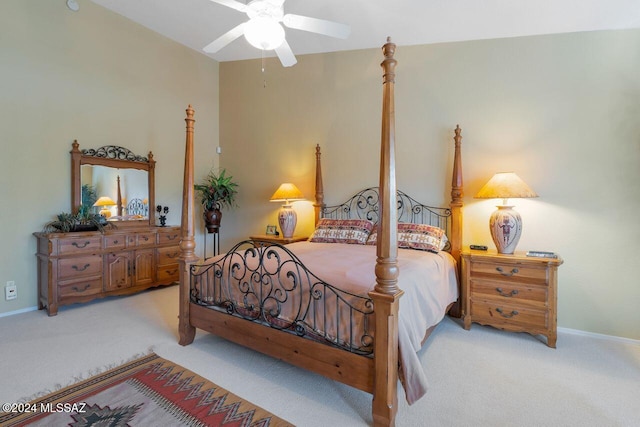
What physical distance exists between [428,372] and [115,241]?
3.79m

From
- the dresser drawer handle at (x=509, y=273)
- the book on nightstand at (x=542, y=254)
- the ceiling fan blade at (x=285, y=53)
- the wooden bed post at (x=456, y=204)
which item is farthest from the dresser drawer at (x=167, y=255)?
the book on nightstand at (x=542, y=254)

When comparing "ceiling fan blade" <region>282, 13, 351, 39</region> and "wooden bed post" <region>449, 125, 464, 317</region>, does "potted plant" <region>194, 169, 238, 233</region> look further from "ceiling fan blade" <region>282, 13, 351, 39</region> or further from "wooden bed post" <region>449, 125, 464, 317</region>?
"wooden bed post" <region>449, 125, 464, 317</region>

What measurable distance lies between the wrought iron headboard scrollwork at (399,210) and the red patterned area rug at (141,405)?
2.66 m

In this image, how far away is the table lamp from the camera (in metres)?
4.05

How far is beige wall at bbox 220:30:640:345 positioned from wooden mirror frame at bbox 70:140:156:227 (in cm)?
237

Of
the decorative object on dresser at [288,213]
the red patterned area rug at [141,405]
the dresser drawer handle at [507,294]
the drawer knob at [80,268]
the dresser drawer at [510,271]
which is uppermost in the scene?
the decorative object on dresser at [288,213]

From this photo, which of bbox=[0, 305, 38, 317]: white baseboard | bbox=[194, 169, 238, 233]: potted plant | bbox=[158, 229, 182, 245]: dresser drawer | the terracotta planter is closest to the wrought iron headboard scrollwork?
bbox=[194, 169, 238, 233]: potted plant

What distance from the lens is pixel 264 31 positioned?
229 centimetres

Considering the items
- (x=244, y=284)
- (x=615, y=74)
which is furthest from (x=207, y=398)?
(x=615, y=74)

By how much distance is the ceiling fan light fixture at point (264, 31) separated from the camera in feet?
7.46

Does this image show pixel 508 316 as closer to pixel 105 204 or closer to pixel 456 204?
pixel 456 204

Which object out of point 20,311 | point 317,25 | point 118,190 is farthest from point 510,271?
point 20,311

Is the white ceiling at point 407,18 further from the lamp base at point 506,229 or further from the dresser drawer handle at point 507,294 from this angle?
the dresser drawer handle at point 507,294

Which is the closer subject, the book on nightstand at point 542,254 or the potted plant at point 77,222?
the book on nightstand at point 542,254
